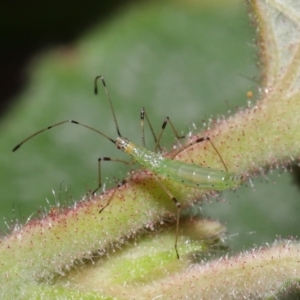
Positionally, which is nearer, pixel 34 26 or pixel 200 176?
pixel 200 176

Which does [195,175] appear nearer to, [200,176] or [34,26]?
[200,176]

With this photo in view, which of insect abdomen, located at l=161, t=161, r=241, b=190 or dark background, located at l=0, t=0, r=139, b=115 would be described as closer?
insect abdomen, located at l=161, t=161, r=241, b=190

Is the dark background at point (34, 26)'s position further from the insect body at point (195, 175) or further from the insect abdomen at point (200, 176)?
the insect abdomen at point (200, 176)

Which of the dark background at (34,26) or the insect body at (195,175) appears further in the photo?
the dark background at (34,26)

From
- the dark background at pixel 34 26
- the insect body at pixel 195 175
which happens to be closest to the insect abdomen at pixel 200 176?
the insect body at pixel 195 175

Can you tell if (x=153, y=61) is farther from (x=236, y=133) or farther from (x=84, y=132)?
(x=236, y=133)

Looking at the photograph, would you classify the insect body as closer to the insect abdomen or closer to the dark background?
the insect abdomen

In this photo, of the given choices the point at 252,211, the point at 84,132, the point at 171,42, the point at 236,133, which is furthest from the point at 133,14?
the point at 236,133

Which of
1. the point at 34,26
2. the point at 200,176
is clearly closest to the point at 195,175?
the point at 200,176

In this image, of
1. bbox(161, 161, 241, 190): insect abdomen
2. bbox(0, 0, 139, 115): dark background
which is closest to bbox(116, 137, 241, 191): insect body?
bbox(161, 161, 241, 190): insect abdomen

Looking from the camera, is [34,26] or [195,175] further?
[34,26]

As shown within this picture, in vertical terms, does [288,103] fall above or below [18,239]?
above
